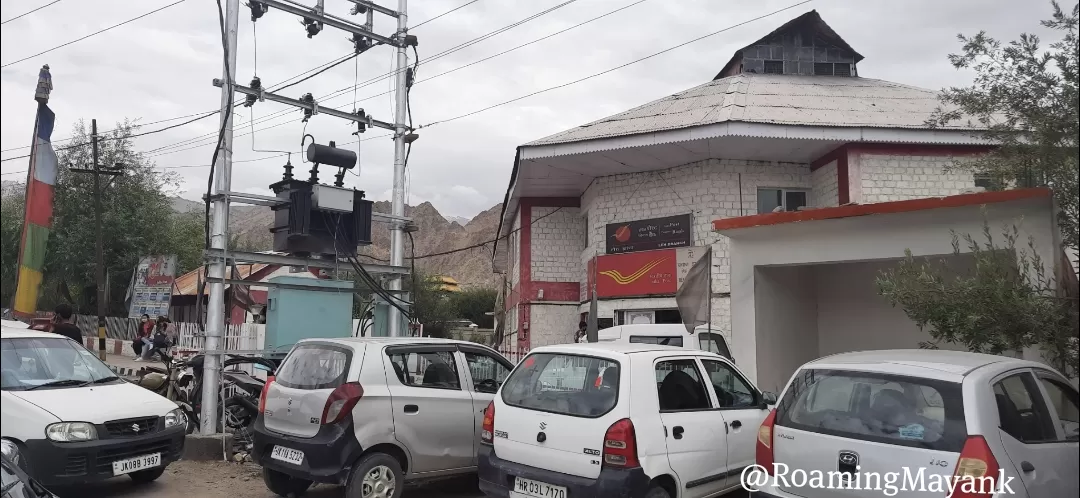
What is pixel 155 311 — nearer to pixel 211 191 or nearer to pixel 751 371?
pixel 211 191

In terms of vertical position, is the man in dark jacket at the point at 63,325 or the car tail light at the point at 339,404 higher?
the man in dark jacket at the point at 63,325

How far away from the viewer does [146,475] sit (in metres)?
7.38

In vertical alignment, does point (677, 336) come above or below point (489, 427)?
above

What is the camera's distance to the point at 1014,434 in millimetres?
4367

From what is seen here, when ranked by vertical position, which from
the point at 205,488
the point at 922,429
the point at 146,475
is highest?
the point at 922,429

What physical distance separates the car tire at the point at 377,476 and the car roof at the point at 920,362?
11.8 feet

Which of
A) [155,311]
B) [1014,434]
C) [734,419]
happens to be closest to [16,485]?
[734,419]

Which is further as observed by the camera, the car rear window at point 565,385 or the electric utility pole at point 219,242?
the electric utility pole at point 219,242

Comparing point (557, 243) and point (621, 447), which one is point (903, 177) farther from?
point (621, 447)

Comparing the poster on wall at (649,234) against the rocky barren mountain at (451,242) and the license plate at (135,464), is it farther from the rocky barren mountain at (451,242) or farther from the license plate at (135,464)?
the rocky barren mountain at (451,242)

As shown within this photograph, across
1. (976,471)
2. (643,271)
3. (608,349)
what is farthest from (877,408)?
(643,271)

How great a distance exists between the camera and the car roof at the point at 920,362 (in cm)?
460

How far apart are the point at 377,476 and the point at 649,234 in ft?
34.9

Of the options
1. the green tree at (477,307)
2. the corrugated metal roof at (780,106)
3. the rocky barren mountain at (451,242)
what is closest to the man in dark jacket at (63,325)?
the corrugated metal roof at (780,106)
